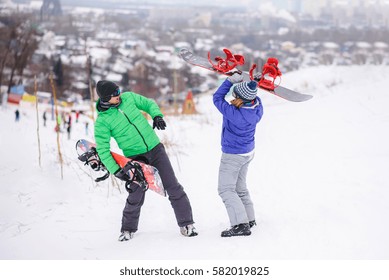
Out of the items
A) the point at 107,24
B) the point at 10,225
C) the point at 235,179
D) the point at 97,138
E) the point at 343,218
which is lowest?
the point at 10,225

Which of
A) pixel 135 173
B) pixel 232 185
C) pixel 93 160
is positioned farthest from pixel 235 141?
pixel 93 160

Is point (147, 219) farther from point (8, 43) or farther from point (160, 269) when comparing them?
point (8, 43)

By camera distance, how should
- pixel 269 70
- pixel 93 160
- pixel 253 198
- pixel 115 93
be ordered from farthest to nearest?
pixel 253 198
pixel 269 70
pixel 93 160
pixel 115 93

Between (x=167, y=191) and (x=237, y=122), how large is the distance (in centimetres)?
76

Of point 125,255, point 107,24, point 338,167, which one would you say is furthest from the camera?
point 107,24

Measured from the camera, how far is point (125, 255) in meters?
2.96

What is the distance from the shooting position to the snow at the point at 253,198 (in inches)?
116

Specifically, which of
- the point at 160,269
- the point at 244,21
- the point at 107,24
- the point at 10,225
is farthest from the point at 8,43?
the point at 244,21

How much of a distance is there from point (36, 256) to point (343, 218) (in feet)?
7.79

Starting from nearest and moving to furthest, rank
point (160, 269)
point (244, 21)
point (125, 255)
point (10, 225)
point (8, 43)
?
point (160, 269) < point (125, 255) < point (10, 225) < point (8, 43) < point (244, 21)

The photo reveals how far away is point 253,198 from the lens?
4.00 meters

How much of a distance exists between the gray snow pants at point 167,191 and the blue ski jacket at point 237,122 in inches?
18.2

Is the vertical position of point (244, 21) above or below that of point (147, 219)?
above

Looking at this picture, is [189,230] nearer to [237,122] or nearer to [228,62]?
[237,122]
